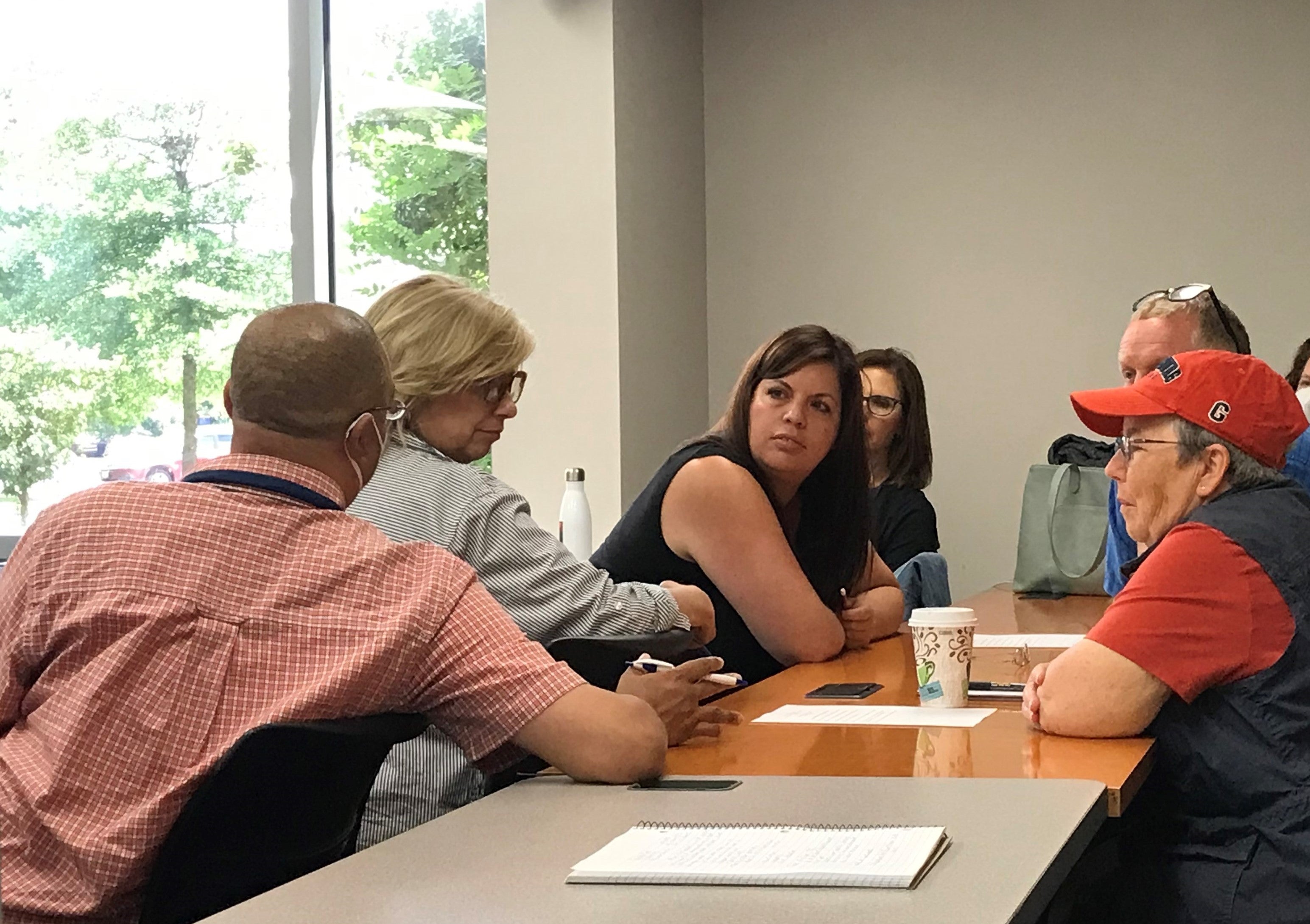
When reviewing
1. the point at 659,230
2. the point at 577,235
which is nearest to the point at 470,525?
the point at 577,235

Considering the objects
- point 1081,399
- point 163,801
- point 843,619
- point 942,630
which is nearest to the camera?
point 163,801

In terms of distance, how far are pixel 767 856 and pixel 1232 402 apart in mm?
1078

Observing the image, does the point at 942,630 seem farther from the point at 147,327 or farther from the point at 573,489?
the point at 147,327

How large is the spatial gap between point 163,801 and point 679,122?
12.5ft

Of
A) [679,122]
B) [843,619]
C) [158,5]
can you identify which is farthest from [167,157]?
[843,619]

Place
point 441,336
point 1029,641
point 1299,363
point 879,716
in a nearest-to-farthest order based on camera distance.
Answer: point 879,716, point 441,336, point 1029,641, point 1299,363

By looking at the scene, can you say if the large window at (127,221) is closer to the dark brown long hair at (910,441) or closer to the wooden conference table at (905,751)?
the dark brown long hair at (910,441)

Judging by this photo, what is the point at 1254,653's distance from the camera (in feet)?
6.07

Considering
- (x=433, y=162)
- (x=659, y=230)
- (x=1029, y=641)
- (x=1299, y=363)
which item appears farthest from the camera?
(x=433, y=162)

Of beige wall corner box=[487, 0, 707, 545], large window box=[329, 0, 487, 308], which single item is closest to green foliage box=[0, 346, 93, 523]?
large window box=[329, 0, 487, 308]

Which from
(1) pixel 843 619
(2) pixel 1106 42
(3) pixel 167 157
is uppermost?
(2) pixel 1106 42

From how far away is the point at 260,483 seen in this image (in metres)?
1.62

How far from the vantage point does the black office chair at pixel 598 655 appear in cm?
185

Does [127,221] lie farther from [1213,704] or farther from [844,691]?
[1213,704]
